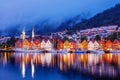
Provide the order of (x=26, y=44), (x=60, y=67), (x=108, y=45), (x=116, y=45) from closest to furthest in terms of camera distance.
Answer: (x=60, y=67)
(x=116, y=45)
(x=108, y=45)
(x=26, y=44)

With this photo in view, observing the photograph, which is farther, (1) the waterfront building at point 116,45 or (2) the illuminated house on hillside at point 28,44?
(2) the illuminated house on hillside at point 28,44

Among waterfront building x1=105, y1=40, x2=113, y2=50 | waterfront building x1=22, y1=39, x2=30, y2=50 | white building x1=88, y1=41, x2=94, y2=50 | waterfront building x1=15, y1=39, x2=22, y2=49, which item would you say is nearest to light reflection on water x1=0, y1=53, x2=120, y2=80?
waterfront building x1=105, y1=40, x2=113, y2=50

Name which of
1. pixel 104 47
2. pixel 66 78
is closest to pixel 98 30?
pixel 104 47

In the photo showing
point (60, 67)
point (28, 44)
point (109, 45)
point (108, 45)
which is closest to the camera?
point (60, 67)

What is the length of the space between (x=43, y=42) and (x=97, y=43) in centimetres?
1330

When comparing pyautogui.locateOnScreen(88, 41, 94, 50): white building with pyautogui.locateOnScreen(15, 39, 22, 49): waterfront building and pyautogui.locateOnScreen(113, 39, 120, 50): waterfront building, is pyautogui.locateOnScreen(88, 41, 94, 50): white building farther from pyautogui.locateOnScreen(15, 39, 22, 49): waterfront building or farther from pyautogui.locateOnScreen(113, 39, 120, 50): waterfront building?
pyautogui.locateOnScreen(15, 39, 22, 49): waterfront building

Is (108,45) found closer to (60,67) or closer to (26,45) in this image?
(26,45)

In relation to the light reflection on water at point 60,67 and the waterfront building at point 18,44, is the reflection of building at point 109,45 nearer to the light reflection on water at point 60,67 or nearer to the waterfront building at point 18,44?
the waterfront building at point 18,44

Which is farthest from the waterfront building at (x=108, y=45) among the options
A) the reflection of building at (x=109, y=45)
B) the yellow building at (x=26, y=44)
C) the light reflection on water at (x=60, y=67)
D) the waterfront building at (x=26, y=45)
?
the light reflection on water at (x=60, y=67)

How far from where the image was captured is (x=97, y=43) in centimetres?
9200

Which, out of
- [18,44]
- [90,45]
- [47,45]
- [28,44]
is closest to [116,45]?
[90,45]

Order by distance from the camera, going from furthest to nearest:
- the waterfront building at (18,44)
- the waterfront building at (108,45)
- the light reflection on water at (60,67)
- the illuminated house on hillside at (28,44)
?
the waterfront building at (18,44) → the illuminated house on hillside at (28,44) → the waterfront building at (108,45) → the light reflection on water at (60,67)

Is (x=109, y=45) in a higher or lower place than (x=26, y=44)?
lower

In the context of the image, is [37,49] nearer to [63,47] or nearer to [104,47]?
[63,47]
